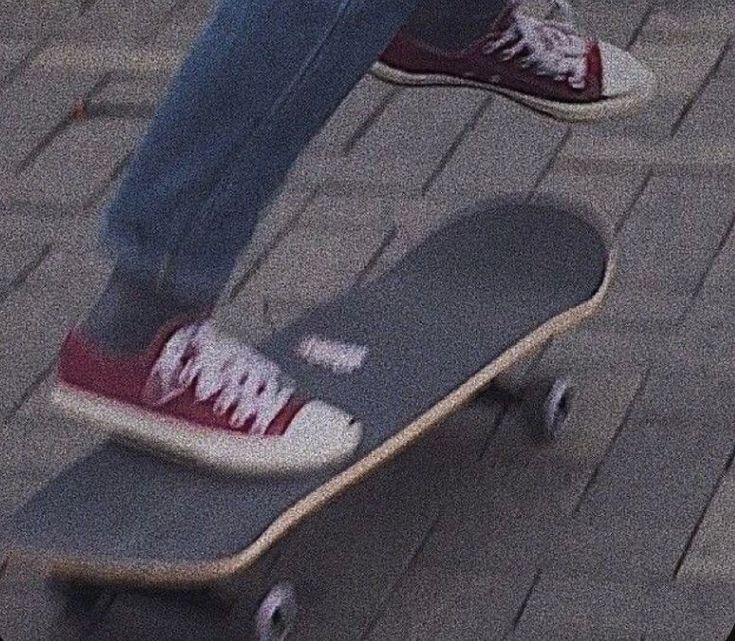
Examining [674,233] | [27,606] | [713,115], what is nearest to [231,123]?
[27,606]

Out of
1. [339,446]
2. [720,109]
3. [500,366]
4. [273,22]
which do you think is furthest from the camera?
[720,109]

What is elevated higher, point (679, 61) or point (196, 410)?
point (196, 410)

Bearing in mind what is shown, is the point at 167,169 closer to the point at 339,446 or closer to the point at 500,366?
the point at 339,446

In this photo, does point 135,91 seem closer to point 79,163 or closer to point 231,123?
point 79,163

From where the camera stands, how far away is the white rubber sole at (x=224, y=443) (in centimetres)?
259

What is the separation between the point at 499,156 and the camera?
3.77m

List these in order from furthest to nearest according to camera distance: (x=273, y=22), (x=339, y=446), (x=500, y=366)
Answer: (x=500, y=366) → (x=339, y=446) → (x=273, y=22)

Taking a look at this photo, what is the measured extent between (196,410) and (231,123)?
1.18 ft

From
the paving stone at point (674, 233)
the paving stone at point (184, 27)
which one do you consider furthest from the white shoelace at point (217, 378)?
the paving stone at point (184, 27)

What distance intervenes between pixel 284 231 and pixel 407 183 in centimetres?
25

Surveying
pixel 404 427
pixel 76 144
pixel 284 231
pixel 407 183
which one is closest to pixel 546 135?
pixel 407 183

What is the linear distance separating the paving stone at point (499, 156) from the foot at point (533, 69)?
647mm

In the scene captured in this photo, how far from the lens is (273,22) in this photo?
2.44 m

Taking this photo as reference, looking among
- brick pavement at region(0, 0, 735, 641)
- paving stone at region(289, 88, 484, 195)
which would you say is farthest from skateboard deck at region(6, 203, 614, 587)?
paving stone at region(289, 88, 484, 195)
